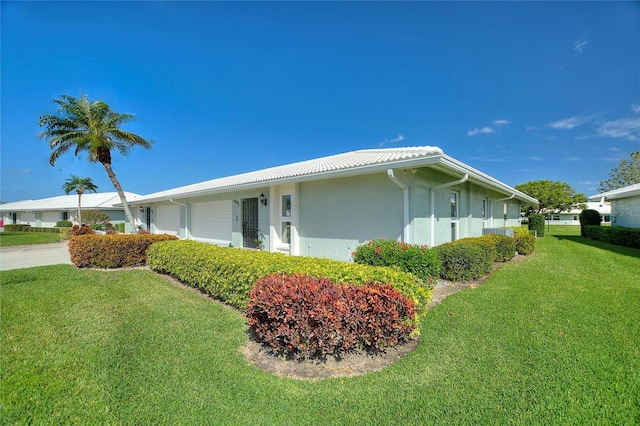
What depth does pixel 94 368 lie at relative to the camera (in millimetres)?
3123

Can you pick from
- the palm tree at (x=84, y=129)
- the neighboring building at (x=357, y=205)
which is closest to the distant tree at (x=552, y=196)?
the neighboring building at (x=357, y=205)

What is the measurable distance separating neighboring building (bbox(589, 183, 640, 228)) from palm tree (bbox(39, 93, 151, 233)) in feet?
96.8

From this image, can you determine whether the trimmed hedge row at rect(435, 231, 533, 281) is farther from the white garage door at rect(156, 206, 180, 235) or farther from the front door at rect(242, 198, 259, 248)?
the white garage door at rect(156, 206, 180, 235)

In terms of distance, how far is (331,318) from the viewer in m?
3.17

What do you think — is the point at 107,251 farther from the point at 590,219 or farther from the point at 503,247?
the point at 590,219

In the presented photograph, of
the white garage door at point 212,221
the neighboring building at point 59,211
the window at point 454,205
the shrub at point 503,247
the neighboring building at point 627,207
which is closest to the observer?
the window at point 454,205

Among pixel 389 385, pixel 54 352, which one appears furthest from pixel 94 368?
pixel 389 385

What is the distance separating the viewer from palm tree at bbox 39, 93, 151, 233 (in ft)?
52.7

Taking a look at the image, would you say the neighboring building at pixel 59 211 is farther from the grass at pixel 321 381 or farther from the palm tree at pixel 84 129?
the grass at pixel 321 381

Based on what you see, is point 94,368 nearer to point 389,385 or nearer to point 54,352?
point 54,352

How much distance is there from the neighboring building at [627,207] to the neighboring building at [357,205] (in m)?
7.95

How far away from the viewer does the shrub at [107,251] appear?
935cm

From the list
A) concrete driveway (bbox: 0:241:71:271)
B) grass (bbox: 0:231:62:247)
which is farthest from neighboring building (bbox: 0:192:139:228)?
concrete driveway (bbox: 0:241:71:271)

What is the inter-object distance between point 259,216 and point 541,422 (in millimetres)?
9859
